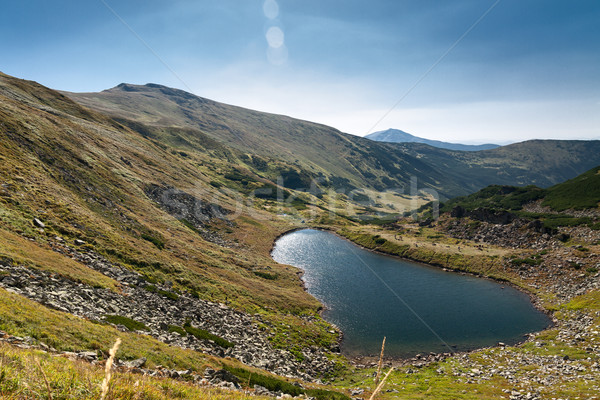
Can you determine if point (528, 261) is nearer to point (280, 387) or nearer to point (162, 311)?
point (280, 387)

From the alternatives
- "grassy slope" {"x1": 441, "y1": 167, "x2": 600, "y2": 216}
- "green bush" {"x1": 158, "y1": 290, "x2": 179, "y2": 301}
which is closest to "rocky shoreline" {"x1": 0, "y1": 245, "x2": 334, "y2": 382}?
"green bush" {"x1": 158, "y1": 290, "x2": 179, "y2": 301}

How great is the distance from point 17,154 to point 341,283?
2811 inches

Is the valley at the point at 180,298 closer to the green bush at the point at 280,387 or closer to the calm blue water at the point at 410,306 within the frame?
the green bush at the point at 280,387

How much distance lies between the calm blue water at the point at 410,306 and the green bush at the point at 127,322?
105 feet

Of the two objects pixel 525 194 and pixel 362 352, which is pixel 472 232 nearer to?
pixel 525 194

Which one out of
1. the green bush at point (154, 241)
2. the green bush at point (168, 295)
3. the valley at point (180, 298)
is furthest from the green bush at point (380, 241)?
the green bush at point (168, 295)

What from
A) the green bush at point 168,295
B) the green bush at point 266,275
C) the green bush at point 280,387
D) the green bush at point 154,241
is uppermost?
the green bush at point 154,241

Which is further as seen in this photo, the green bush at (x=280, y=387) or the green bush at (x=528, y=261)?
the green bush at (x=528, y=261)

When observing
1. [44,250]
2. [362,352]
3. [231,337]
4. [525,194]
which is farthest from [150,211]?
[525,194]

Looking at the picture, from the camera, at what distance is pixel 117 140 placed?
109m

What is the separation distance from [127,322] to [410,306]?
185ft

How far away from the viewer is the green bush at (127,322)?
26.4 meters

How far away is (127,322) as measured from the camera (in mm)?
27547

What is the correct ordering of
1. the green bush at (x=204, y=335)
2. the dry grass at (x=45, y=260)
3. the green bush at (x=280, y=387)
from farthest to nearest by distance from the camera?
1. the green bush at (x=204, y=335)
2. the dry grass at (x=45, y=260)
3. the green bush at (x=280, y=387)
